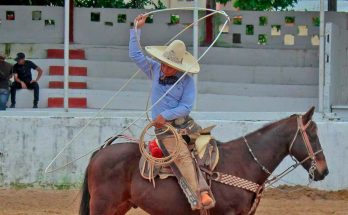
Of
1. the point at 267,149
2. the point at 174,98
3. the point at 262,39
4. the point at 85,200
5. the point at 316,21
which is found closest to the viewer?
the point at 174,98

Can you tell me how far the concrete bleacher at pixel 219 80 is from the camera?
17.7m

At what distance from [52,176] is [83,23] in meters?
5.94

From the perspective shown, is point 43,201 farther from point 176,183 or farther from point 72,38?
point 72,38

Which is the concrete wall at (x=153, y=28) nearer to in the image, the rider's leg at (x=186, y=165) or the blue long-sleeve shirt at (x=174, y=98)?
the blue long-sleeve shirt at (x=174, y=98)

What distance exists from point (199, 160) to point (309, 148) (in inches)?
41.9

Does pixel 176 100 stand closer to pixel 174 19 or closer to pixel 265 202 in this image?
pixel 265 202

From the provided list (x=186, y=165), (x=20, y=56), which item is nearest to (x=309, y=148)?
(x=186, y=165)

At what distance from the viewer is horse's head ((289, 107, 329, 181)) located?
905 centimetres

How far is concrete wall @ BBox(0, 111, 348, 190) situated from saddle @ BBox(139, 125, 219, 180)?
16.0ft

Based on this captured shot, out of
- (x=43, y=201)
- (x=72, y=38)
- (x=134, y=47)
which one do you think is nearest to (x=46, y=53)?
(x=72, y=38)

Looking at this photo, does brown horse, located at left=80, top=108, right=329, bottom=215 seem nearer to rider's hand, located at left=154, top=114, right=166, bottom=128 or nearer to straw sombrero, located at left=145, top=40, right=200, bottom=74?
rider's hand, located at left=154, top=114, right=166, bottom=128

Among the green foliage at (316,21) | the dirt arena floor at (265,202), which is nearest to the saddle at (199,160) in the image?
the dirt arena floor at (265,202)

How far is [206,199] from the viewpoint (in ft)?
28.6

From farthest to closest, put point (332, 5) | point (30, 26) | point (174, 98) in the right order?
point (332, 5) < point (30, 26) < point (174, 98)
